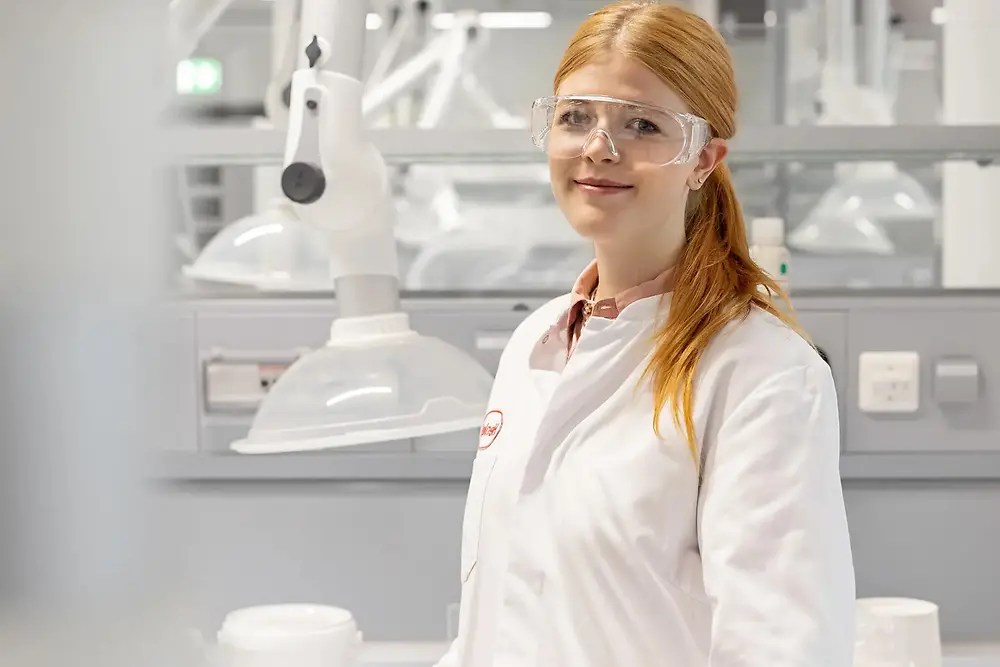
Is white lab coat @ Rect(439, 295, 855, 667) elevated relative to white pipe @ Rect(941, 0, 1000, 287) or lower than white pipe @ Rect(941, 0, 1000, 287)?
lower

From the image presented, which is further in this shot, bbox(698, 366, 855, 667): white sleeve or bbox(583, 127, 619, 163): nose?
bbox(583, 127, 619, 163): nose

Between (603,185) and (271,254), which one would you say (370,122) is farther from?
(603,185)

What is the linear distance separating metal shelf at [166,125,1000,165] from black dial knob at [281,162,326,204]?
2.02 feet

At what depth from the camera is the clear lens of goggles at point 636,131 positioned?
0.95 m

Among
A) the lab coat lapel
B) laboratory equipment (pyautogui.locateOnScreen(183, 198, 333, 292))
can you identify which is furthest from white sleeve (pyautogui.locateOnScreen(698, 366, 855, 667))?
laboratory equipment (pyautogui.locateOnScreen(183, 198, 333, 292))

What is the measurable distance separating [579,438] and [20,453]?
82 centimetres

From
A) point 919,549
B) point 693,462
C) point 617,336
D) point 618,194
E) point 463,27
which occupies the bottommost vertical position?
point 919,549

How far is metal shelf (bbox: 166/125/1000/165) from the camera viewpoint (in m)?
1.67

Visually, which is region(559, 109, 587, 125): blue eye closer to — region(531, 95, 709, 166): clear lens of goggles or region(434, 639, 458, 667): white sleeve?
region(531, 95, 709, 166): clear lens of goggles

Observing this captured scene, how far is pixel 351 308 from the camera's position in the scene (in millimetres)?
1129

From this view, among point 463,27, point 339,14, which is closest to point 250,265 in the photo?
point 339,14

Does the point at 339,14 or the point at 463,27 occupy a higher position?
the point at 463,27

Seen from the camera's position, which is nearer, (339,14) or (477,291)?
(339,14)

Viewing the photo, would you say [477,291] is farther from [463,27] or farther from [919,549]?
[919,549]
